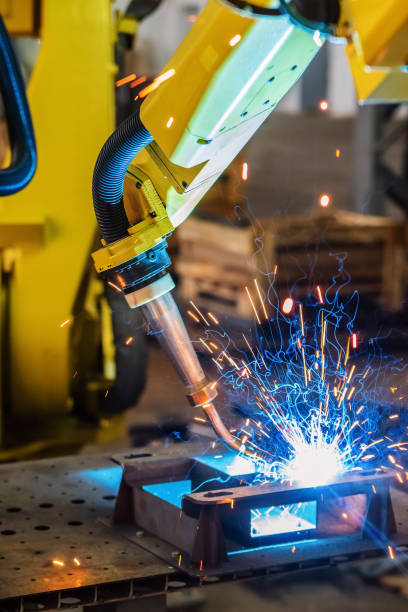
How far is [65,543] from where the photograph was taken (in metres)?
1.99

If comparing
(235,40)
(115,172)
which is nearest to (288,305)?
A: (115,172)

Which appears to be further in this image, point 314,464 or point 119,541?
point 314,464

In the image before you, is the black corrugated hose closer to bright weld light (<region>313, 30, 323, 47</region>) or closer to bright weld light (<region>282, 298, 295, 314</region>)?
bright weld light (<region>313, 30, 323, 47</region>)

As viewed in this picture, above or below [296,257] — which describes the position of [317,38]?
above

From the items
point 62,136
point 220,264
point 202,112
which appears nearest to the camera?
point 202,112

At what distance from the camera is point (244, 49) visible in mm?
1512

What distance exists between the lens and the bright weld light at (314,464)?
2.10 m

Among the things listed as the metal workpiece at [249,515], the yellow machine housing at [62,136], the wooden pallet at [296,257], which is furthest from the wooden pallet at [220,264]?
the metal workpiece at [249,515]

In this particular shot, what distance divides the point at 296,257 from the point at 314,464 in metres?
5.38

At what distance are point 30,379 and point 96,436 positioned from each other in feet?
1.45

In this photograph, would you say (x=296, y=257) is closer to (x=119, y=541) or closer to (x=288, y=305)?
(x=288, y=305)

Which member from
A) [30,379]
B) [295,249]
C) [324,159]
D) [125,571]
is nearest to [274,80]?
[125,571]

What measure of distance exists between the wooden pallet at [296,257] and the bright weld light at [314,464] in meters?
5.03

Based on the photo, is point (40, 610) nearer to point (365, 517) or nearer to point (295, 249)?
point (365, 517)
